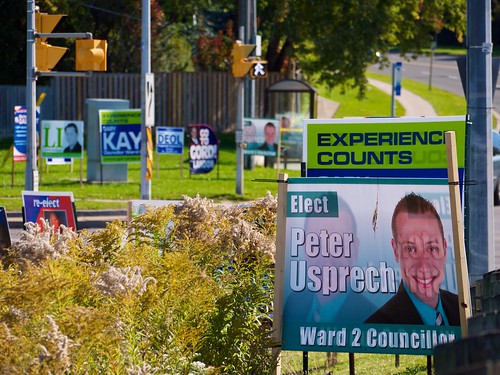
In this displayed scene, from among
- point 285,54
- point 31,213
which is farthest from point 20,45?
point 31,213

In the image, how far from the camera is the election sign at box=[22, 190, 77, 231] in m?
11.2

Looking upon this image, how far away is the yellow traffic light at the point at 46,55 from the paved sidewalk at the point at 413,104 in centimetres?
2789

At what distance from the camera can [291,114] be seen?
31031 mm

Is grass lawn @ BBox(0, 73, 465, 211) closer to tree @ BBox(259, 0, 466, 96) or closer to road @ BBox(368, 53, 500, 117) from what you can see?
tree @ BBox(259, 0, 466, 96)

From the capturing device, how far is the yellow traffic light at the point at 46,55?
623 inches

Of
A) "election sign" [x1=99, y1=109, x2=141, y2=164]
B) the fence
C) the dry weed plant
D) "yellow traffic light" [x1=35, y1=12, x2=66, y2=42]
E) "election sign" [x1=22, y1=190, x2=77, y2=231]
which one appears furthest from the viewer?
the fence

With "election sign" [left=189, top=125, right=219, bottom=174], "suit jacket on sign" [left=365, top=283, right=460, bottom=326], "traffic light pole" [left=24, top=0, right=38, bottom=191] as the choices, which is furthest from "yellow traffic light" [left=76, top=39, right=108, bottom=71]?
"suit jacket on sign" [left=365, top=283, right=460, bottom=326]

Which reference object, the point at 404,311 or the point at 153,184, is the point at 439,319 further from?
the point at 153,184

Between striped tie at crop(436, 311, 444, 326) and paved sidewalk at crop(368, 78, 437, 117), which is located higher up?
paved sidewalk at crop(368, 78, 437, 117)

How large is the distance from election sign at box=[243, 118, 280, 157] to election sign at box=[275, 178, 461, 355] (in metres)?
20.4

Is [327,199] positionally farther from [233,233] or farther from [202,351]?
[202,351]

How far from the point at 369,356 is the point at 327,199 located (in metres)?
2.69

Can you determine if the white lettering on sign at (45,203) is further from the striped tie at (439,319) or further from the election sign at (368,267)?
the striped tie at (439,319)

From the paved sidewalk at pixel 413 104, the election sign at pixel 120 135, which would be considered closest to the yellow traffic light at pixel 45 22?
the election sign at pixel 120 135
